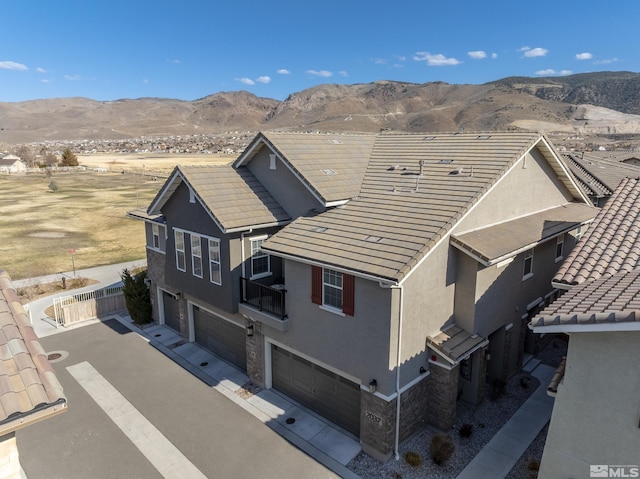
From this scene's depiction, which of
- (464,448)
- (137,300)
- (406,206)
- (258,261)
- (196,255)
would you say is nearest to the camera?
(464,448)

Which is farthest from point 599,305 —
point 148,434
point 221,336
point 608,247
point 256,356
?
point 221,336

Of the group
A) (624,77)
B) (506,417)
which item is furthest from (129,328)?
(624,77)

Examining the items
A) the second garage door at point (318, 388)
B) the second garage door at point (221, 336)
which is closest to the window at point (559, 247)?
the second garage door at point (318, 388)

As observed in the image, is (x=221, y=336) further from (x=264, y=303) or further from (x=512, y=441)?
Result: (x=512, y=441)

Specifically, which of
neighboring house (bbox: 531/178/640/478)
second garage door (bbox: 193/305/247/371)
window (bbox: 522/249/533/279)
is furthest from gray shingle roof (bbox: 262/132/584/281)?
second garage door (bbox: 193/305/247/371)

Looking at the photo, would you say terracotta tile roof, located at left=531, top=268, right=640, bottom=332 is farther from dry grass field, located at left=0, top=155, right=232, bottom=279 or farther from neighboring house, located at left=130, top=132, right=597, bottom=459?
dry grass field, located at left=0, top=155, right=232, bottom=279

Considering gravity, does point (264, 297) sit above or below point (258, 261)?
below

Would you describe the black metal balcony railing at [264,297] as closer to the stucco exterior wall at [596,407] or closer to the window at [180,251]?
the window at [180,251]
